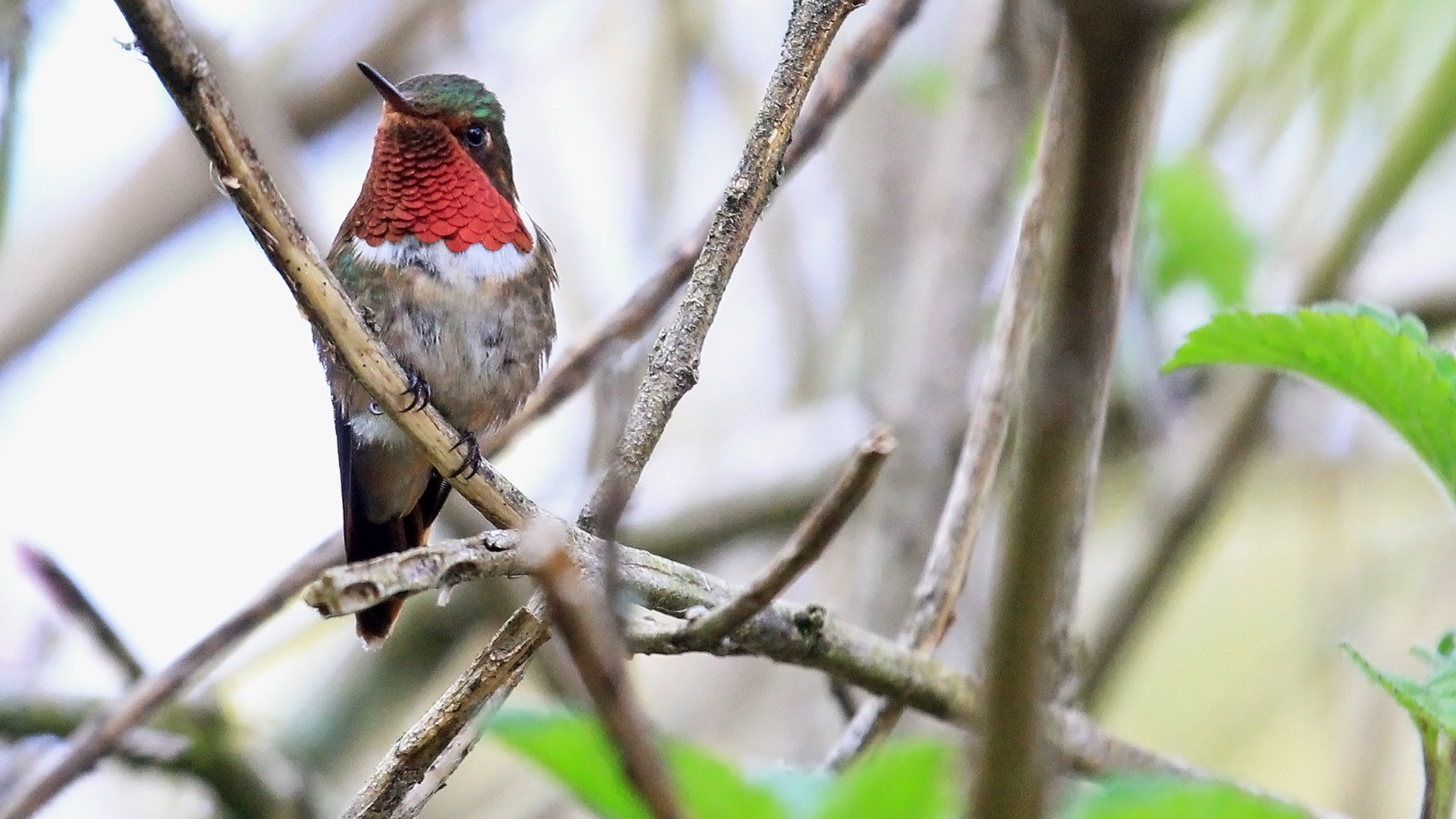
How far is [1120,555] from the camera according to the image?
189 inches

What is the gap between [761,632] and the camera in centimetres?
137

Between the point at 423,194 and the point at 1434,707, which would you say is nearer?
the point at 1434,707

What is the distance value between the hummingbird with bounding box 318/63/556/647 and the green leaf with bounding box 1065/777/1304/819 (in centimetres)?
207

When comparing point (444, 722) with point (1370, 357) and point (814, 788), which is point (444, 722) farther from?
point (1370, 357)

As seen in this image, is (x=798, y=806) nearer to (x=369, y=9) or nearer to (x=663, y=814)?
(x=663, y=814)

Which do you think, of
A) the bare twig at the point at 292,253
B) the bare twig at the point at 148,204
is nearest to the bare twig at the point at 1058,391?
the bare twig at the point at 292,253

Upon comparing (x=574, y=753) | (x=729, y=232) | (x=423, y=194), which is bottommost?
(x=574, y=753)

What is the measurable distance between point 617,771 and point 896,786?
15cm

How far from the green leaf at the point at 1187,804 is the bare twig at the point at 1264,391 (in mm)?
2048

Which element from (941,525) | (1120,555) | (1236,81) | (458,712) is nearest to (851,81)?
(941,525)

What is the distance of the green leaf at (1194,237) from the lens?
3.05 meters

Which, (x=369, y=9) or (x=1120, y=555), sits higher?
(x=369, y=9)

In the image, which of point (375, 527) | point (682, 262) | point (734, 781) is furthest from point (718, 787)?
point (375, 527)

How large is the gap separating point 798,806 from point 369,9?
14.5 ft
